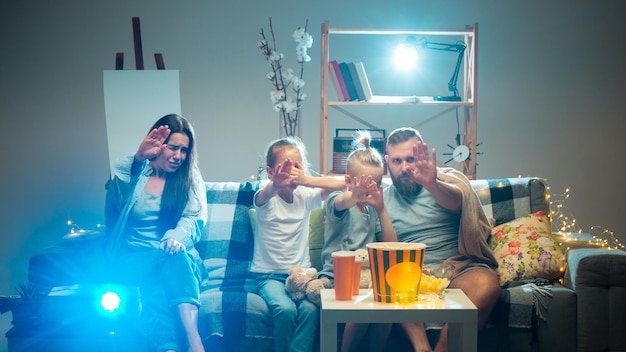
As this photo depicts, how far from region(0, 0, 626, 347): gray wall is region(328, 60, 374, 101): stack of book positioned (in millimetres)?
603

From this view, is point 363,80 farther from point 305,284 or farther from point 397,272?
point 397,272

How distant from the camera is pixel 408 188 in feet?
8.81

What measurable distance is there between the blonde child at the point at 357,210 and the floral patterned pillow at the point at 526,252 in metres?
0.44

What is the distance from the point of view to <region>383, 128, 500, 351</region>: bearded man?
8.31 feet

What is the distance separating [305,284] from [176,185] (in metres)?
0.63

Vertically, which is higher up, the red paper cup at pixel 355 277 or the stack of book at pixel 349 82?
the stack of book at pixel 349 82

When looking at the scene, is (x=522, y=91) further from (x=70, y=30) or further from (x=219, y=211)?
(x=70, y=30)

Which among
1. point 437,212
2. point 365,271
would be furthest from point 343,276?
A: point 437,212

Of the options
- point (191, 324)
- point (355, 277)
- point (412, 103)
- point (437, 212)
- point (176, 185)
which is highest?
point (412, 103)

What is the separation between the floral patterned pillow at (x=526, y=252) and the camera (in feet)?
8.55

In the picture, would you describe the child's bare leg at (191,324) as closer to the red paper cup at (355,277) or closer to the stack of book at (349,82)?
the red paper cup at (355,277)

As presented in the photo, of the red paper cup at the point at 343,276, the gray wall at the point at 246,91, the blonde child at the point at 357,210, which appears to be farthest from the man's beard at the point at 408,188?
the gray wall at the point at 246,91

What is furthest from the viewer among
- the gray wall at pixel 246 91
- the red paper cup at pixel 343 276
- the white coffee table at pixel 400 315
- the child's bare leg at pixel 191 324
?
the gray wall at pixel 246 91

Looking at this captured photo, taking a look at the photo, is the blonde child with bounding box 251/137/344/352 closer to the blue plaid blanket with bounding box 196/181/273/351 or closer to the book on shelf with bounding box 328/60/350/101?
the blue plaid blanket with bounding box 196/181/273/351
